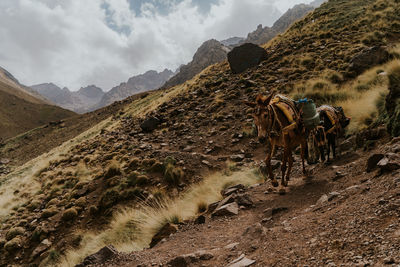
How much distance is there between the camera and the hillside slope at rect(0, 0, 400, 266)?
4.85 metres

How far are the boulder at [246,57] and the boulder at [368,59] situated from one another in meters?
9.97

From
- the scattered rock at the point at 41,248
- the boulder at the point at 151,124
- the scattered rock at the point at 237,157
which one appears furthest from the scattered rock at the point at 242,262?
the boulder at the point at 151,124

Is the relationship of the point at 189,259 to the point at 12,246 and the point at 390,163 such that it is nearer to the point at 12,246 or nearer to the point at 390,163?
the point at 390,163

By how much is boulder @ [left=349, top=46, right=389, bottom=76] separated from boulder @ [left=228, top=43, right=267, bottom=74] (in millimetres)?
9971

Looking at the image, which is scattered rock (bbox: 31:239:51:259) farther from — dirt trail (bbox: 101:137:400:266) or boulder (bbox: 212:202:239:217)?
boulder (bbox: 212:202:239:217)

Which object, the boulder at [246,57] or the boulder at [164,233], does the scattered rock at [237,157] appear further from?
the boulder at [246,57]

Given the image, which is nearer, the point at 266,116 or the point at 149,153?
the point at 266,116

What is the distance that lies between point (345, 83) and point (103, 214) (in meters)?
14.2

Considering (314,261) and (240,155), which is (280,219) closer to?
(314,261)

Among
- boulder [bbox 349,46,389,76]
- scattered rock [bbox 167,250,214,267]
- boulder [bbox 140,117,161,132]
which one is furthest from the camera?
boulder [bbox 140,117,161,132]

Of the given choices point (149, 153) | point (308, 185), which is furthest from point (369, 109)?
point (149, 153)

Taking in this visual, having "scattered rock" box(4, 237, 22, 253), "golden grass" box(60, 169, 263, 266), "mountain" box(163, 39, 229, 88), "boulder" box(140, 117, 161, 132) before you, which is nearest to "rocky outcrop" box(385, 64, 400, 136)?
"golden grass" box(60, 169, 263, 266)

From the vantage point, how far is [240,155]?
10812 mm

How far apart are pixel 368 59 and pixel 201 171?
11.9 m
